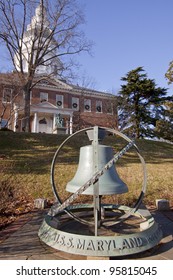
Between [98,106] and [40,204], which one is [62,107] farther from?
[40,204]

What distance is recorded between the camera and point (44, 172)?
8383 millimetres

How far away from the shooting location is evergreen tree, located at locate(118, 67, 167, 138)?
88.4 feet

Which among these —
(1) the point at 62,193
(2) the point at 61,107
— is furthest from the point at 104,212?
(2) the point at 61,107

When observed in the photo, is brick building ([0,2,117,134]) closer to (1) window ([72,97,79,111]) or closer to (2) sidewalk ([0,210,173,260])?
(1) window ([72,97,79,111])

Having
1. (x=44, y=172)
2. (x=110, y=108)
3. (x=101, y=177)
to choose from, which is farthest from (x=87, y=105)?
(x=101, y=177)

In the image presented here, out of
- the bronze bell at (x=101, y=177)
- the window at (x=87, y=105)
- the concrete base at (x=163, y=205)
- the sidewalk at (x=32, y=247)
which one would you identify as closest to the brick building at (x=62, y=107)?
the window at (x=87, y=105)

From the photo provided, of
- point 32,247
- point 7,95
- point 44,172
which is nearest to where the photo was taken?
point 32,247

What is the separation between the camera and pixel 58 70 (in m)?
21.9

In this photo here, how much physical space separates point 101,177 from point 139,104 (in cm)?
2576

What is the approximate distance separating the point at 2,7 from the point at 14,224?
21.3 m

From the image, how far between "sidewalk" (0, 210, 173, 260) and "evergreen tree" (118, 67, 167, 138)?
23085 millimetres

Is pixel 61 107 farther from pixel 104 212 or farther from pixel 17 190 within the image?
pixel 104 212

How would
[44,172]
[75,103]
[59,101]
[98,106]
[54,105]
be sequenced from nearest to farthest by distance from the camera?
[44,172], [54,105], [59,101], [75,103], [98,106]

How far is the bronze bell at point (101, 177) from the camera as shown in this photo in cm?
321
